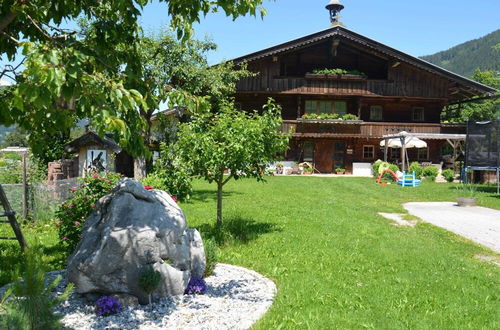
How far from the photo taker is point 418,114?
117 feet

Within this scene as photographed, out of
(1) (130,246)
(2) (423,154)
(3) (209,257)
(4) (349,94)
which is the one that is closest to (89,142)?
(3) (209,257)

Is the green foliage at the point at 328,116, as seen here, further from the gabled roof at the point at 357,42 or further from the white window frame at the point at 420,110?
the white window frame at the point at 420,110

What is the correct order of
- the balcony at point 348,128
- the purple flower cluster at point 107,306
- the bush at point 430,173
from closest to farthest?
the purple flower cluster at point 107,306
the bush at point 430,173
the balcony at point 348,128

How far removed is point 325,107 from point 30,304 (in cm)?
3307

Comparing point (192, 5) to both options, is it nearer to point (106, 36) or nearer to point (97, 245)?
point (106, 36)

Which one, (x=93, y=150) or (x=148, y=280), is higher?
(x=93, y=150)

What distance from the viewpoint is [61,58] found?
3420mm

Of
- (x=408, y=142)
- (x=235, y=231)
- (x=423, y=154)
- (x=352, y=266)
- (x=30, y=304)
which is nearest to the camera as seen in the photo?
(x=30, y=304)

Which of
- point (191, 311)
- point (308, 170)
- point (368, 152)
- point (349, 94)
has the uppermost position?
point (349, 94)

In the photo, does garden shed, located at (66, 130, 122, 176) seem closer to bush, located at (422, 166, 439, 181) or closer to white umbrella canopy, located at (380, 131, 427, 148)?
white umbrella canopy, located at (380, 131, 427, 148)

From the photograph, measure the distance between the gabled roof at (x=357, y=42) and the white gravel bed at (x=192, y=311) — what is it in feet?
86.5

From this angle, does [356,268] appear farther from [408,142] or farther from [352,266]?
[408,142]

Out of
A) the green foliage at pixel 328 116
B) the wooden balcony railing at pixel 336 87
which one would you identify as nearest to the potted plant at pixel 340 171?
the green foliage at pixel 328 116

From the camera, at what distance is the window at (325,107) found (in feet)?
113
